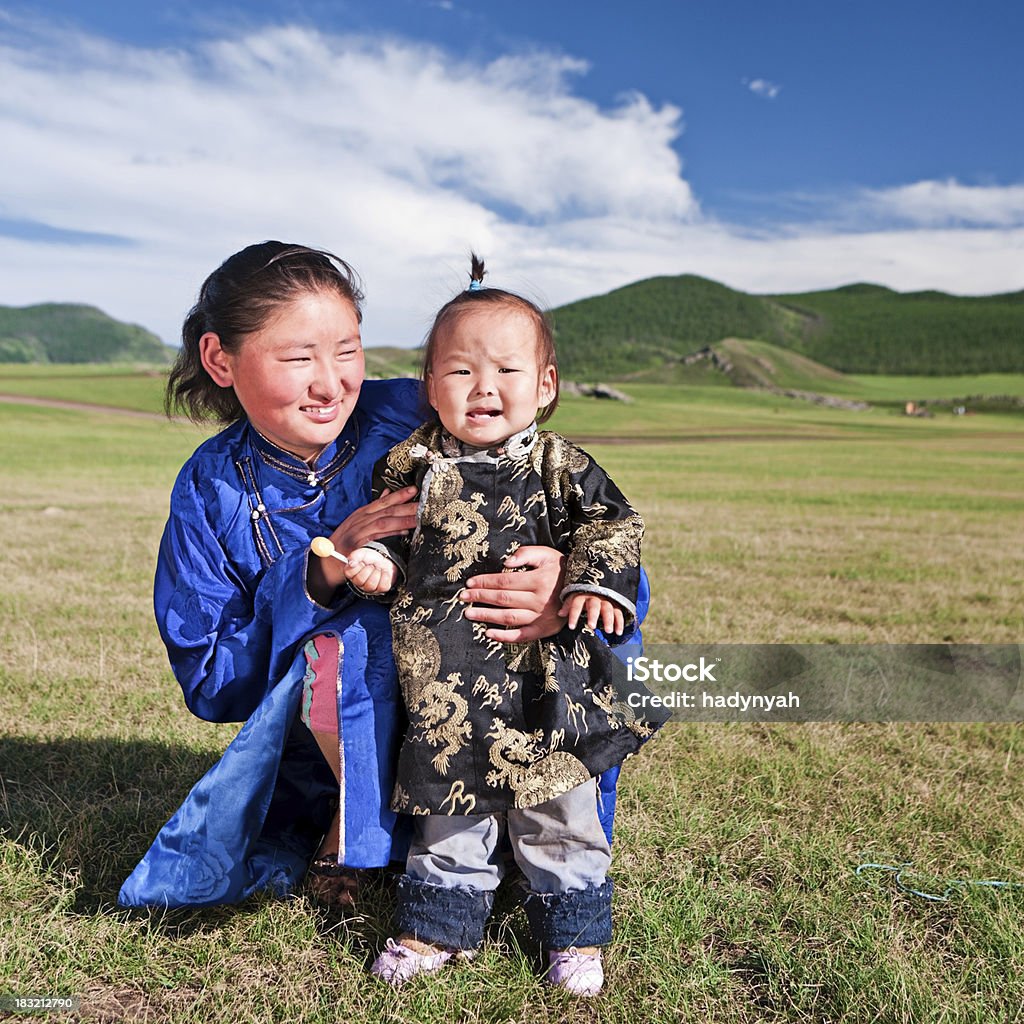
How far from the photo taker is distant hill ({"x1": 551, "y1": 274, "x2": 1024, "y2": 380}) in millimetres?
129000

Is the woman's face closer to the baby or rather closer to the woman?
the woman

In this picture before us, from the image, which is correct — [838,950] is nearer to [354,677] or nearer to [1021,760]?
[354,677]

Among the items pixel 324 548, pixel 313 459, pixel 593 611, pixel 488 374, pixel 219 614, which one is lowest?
pixel 219 614

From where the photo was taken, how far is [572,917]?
7.95 feet

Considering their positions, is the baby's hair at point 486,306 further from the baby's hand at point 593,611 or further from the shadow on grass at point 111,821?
the shadow on grass at point 111,821

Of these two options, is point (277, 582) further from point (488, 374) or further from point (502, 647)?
point (488, 374)

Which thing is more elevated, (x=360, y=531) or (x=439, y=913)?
(x=360, y=531)

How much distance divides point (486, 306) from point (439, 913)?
162 cm

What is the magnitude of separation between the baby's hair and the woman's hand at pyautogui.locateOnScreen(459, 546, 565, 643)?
54cm

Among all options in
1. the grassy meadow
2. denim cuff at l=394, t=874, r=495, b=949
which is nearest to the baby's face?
denim cuff at l=394, t=874, r=495, b=949

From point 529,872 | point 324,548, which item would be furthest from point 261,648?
point 529,872

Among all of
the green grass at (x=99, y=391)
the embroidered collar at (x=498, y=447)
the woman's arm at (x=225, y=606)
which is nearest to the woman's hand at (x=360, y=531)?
the woman's arm at (x=225, y=606)

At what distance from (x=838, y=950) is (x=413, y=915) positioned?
122cm

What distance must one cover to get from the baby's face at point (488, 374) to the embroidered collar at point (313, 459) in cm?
50
